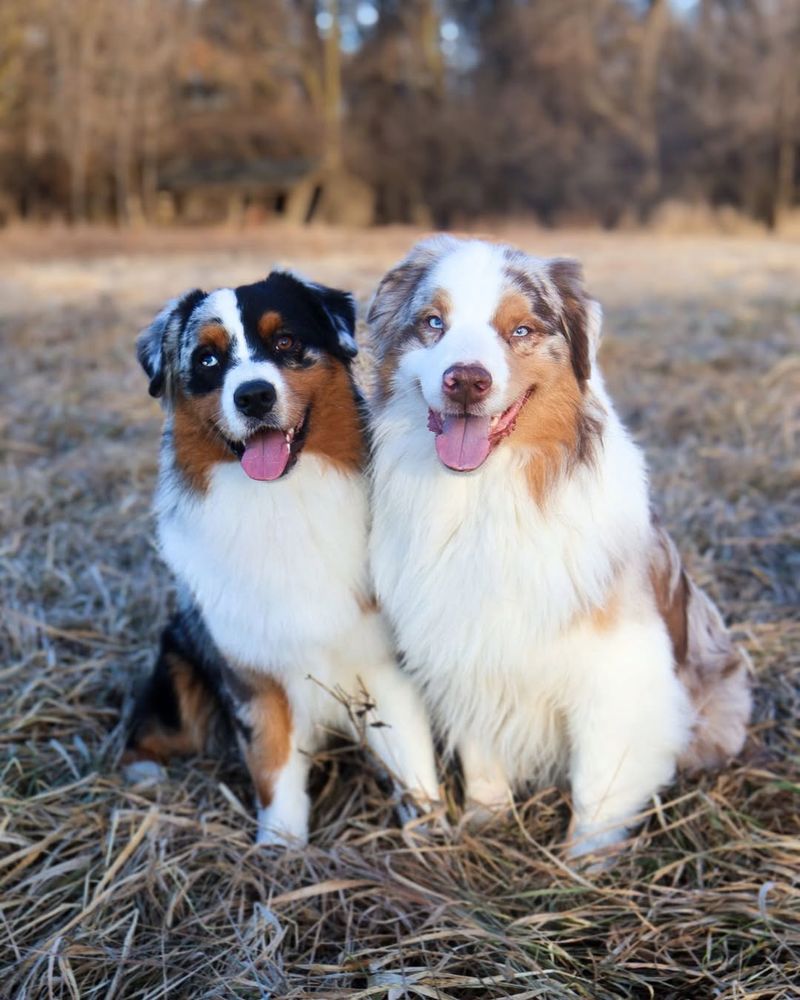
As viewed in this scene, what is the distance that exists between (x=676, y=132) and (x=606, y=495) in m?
27.7

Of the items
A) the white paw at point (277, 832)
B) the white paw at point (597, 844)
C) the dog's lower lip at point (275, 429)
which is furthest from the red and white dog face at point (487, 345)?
the white paw at point (277, 832)

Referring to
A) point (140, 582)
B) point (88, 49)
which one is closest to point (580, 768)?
point (140, 582)

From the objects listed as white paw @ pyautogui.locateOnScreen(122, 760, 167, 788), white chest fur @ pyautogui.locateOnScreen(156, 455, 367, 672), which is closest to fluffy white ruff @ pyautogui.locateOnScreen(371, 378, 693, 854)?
white chest fur @ pyautogui.locateOnScreen(156, 455, 367, 672)

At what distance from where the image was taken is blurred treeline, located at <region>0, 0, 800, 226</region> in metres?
22.0

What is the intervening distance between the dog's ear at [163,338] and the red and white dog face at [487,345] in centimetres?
75

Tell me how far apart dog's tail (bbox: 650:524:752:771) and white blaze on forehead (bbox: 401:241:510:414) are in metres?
0.98

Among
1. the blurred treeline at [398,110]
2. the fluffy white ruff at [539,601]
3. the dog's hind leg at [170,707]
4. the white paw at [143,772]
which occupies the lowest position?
the white paw at [143,772]

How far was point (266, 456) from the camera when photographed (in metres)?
2.90

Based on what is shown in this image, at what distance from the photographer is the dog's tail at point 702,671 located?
321 centimetres

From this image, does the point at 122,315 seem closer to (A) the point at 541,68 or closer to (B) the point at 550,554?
(B) the point at 550,554

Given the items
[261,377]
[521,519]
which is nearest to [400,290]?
[261,377]

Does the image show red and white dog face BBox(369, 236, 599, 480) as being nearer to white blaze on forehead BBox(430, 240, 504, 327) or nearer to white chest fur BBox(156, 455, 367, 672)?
white blaze on forehead BBox(430, 240, 504, 327)

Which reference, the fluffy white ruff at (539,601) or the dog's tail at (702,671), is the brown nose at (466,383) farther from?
the dog's tail at (702,671)

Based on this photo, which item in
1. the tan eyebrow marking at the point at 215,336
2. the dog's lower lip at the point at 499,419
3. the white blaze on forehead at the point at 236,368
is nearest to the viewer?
the dog's lower lip at the point at 499,419
